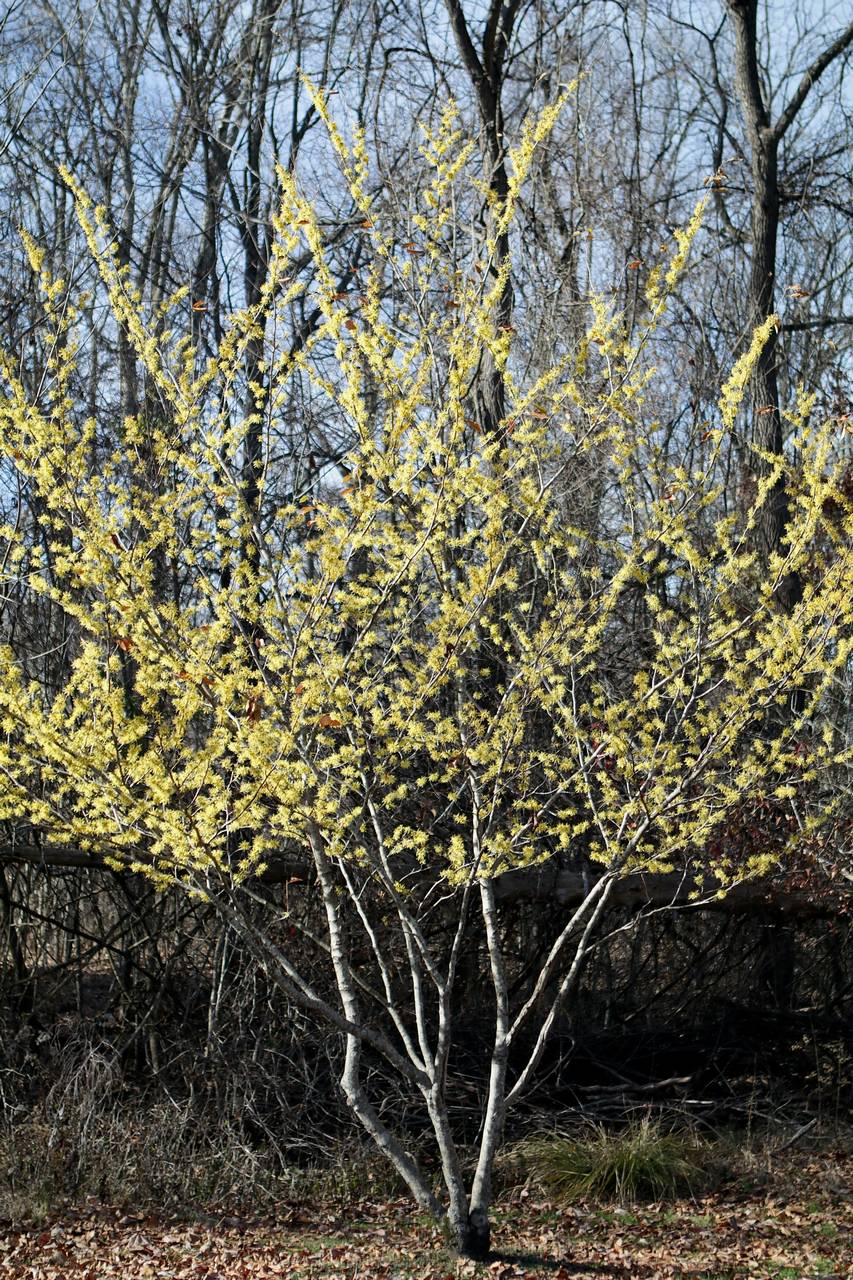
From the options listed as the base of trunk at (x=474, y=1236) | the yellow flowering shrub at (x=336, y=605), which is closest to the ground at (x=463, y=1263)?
the base of trunk at (x=474, y=1236)

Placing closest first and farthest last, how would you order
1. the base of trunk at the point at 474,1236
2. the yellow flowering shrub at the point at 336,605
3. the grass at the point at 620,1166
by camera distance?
1. the yellow flowering shrub at the point at 336,605
2. the base of trunk at the point at 474,1236
3. the grass at the point at 620,1166

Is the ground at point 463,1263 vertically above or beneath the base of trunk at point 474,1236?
beneath

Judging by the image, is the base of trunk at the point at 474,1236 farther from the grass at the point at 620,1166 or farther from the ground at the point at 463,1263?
the grass at the point at 620,1166

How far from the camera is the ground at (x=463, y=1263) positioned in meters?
5.13

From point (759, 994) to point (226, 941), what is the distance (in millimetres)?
3688

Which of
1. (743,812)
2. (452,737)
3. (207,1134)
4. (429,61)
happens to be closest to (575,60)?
(429,61)

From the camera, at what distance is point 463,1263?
5066 millimetres

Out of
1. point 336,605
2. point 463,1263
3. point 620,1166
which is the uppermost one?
point 336,605

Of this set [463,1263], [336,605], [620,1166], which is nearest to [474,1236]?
[463,1263]

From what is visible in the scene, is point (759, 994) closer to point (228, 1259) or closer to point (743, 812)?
point (743, 812)

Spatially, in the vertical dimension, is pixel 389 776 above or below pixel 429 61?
below

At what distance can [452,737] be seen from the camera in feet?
16.7

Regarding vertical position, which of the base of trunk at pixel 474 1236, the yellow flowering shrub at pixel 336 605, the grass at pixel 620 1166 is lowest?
the grass at pixel 620 1166

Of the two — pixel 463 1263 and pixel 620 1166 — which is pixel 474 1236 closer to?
pixel 463 1263
